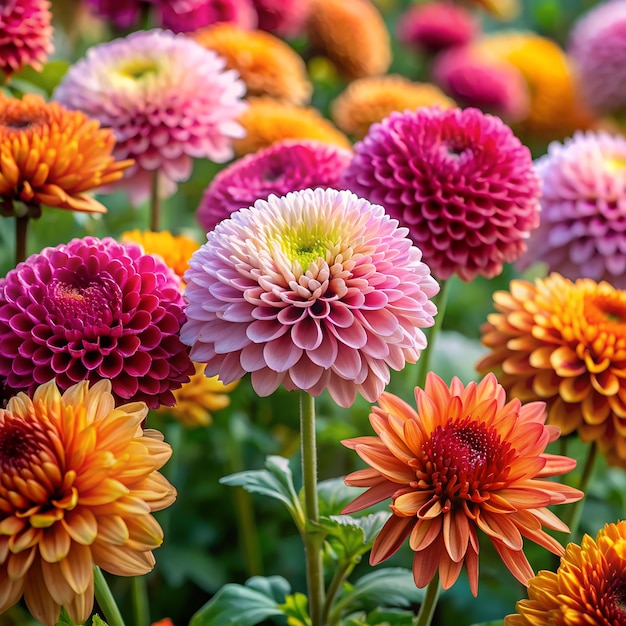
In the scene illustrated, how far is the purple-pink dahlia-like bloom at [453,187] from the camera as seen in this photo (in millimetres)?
745

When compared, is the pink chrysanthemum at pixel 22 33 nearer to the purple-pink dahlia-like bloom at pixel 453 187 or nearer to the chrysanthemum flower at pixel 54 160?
the chrysanthemum flower at pixel 54 160

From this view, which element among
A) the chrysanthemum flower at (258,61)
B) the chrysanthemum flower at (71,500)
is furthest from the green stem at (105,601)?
the chrysanthemum flower at (258,61)

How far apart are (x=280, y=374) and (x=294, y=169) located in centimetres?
35

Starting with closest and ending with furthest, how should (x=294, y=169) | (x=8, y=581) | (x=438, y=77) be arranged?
(x=8, y=581) → (x=294, y=169) → (x=438, y=77)

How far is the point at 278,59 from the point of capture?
1.28 meters

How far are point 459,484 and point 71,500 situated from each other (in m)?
0.24

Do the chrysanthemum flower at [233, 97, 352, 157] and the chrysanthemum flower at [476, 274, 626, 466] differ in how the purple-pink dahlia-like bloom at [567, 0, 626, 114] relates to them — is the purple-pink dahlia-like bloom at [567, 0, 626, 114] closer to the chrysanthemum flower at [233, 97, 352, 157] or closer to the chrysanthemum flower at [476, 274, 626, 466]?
the chrysanthemum flower at [233, 97, 352, 157]

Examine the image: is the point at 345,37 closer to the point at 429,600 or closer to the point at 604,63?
the point at 604,63

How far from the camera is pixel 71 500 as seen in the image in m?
0.49

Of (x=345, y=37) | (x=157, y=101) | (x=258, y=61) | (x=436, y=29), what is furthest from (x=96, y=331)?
(x=436, y=29)

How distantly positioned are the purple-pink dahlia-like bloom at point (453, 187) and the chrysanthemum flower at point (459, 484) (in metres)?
0.20

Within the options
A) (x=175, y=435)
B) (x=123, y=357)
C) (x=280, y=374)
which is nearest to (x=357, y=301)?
(x=280, y=374)

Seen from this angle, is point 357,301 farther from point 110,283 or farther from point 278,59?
point 278,59

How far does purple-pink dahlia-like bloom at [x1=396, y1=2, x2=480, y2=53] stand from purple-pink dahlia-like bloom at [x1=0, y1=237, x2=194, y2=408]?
136cm
